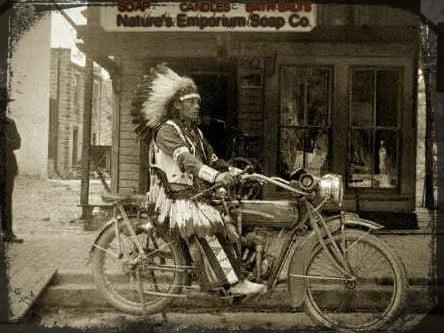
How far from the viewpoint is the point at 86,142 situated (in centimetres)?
597

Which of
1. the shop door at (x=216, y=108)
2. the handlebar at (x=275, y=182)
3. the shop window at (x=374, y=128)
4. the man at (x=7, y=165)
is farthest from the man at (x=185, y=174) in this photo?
the shop window at (x=374, y=128)

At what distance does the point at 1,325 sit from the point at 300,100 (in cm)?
433

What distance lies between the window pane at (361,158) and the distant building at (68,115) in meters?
3.11

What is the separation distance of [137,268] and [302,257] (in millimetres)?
1414

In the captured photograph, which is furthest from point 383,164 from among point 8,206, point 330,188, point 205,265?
point 8,206

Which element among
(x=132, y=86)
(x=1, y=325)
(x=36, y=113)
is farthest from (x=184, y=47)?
(x=1, y=325)

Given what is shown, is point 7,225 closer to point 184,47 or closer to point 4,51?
point 4,51

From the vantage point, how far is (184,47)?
6.15 meters

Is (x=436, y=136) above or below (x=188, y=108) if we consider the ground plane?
below

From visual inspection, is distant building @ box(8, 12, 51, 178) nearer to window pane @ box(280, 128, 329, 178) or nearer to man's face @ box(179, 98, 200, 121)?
man's face @ box(179, 98, 200, 121)

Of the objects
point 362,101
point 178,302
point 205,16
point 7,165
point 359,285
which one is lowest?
point 178,302

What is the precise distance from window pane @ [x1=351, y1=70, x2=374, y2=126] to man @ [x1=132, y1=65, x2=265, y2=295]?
8.40 ft

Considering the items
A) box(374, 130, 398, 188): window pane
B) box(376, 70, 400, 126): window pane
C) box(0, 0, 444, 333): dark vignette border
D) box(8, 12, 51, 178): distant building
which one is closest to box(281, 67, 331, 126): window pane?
box(376, 70, 400, 126): window pane

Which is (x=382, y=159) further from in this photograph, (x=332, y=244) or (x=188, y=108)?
(x=188, y=108)
